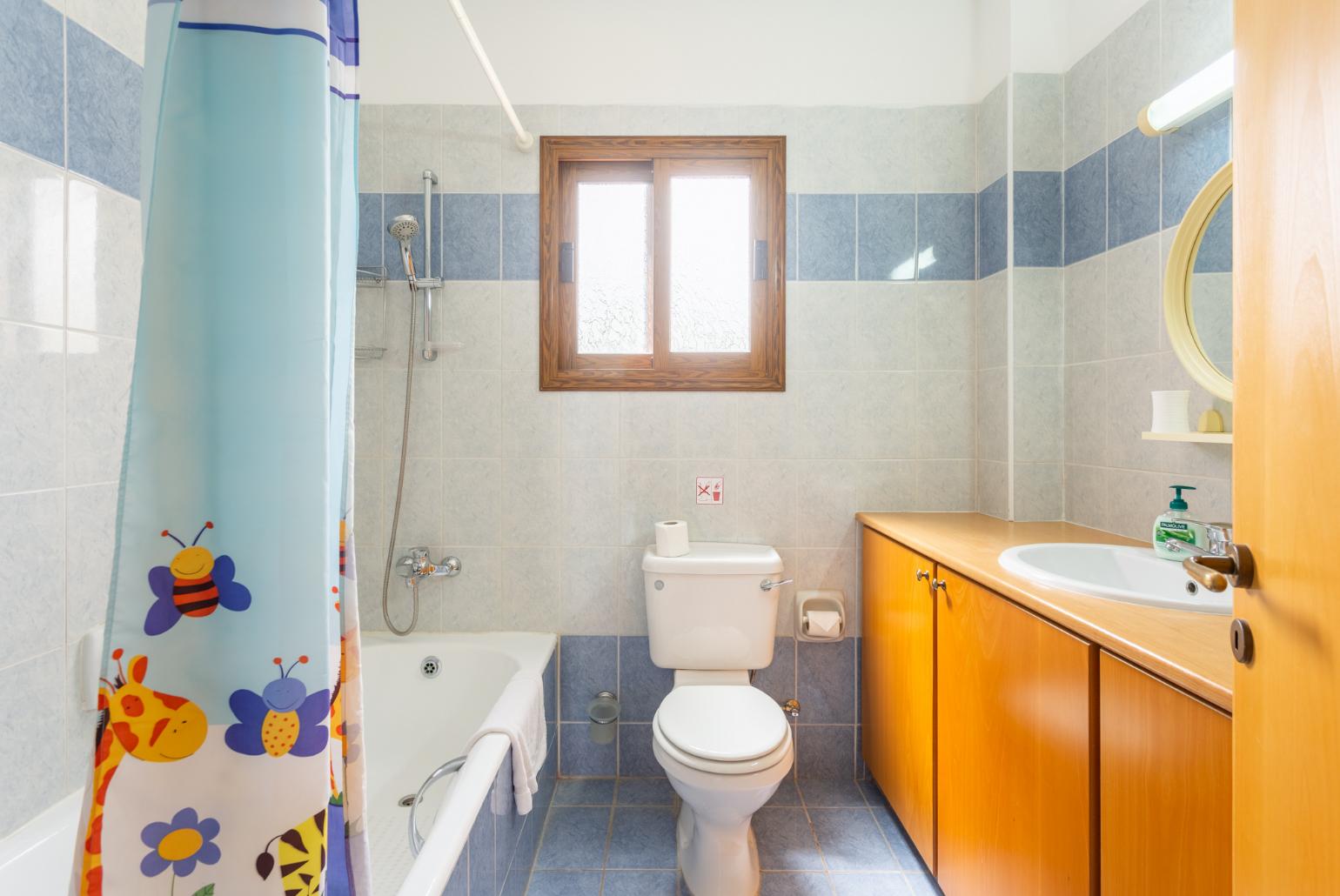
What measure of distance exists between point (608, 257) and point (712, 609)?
1176 millimetres

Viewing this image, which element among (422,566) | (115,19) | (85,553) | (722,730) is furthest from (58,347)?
(722,730)

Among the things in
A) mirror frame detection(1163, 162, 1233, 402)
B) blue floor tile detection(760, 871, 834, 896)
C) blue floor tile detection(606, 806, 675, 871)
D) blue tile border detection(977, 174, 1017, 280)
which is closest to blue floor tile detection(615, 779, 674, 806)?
blue floor tile detection(606, 806, 675, 871)

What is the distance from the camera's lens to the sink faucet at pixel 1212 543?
0.76 m

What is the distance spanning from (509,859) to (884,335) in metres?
1.78

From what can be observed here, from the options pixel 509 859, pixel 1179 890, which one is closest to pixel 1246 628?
pixel 1179 890

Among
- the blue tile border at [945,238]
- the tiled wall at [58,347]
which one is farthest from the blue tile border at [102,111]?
the blue tile border at [945,238]

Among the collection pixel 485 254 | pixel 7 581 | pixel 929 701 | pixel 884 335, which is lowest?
pixel 929 701

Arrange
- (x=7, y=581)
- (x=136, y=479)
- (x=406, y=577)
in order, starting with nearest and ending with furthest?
(x=136, y=479), (x=7, y=581), (x=406, y=577)

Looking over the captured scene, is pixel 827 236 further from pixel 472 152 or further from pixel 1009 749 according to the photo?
pixel 1009 749

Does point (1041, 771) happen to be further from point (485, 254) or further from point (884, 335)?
point (485, 254)

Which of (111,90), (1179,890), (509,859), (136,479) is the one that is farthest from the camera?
(509,859)

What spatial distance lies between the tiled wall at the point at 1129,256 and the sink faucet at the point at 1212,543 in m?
0.17

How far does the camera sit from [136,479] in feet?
1.57

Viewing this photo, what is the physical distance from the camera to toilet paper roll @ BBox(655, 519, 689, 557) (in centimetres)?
183
